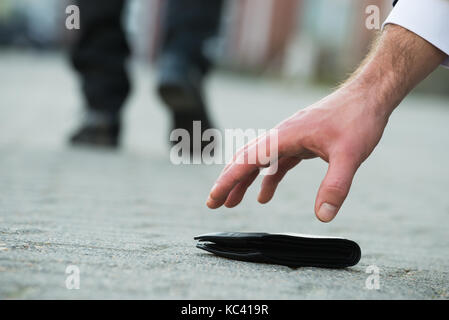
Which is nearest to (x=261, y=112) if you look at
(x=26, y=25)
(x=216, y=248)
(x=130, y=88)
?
(x=130, y=88)

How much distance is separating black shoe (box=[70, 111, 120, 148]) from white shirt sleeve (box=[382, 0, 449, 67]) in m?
Result: 3.34

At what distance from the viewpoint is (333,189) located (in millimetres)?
1649

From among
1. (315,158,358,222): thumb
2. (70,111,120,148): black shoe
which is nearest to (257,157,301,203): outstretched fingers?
(315,158,358,222): thumb

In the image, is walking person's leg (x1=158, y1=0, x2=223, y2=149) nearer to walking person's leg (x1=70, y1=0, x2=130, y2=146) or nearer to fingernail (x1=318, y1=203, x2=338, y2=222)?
walking person's leg (x1=70, y1=0, x2=130, y2=146)

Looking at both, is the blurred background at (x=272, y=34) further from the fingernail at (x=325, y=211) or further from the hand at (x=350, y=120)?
the fingernail at (x=325, y=211)

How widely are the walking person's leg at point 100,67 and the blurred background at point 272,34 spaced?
17.5 metres

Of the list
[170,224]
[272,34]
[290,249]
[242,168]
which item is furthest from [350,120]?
[272,34]

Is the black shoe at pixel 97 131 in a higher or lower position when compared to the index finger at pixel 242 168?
higher

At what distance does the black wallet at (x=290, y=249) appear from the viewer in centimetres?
188

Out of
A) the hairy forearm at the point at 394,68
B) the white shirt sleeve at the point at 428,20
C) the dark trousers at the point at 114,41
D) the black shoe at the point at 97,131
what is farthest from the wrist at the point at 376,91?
the black shoe at the point at 97,131

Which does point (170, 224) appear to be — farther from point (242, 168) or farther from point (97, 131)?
point (97, 131)

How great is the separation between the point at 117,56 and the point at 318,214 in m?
3.57

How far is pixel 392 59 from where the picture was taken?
1.74 metres

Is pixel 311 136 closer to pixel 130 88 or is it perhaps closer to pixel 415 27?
pixel 415 27
